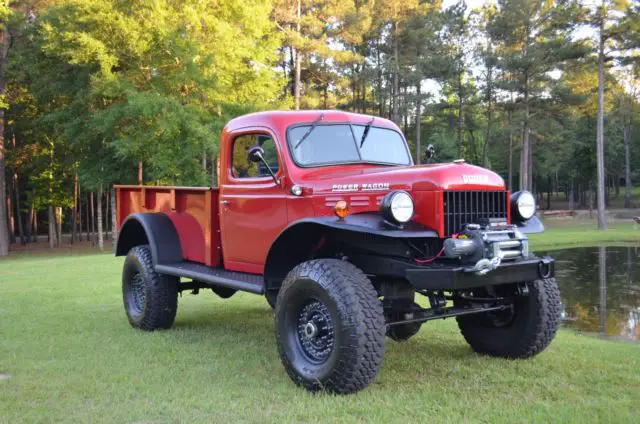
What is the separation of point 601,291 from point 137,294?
29.2 feet

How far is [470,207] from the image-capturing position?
15.4 ft

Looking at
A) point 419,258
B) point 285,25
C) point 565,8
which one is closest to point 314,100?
point 285,25

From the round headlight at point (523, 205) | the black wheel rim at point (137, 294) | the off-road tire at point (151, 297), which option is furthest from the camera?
the black wheel rim at point (137, 294)

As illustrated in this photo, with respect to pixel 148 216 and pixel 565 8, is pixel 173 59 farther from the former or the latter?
pixel 565 8

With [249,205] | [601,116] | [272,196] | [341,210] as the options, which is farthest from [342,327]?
[601,116]

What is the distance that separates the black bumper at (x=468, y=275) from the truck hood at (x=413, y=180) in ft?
2.11

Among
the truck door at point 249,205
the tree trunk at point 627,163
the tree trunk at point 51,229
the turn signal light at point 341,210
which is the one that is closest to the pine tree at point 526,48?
the tree trunk at point 627,163

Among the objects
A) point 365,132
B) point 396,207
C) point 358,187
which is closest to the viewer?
point 396,207

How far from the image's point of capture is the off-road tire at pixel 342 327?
14.0 feet

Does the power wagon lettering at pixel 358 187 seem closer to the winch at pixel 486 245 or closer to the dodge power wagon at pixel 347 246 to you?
the dodge power wagon at pixel 347 246

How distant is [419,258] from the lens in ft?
15.1

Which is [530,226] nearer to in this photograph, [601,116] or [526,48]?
[601,116]

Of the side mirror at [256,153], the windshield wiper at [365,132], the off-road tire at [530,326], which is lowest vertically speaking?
the off-road tire at [530,326]

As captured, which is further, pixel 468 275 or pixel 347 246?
pixel 347 246
